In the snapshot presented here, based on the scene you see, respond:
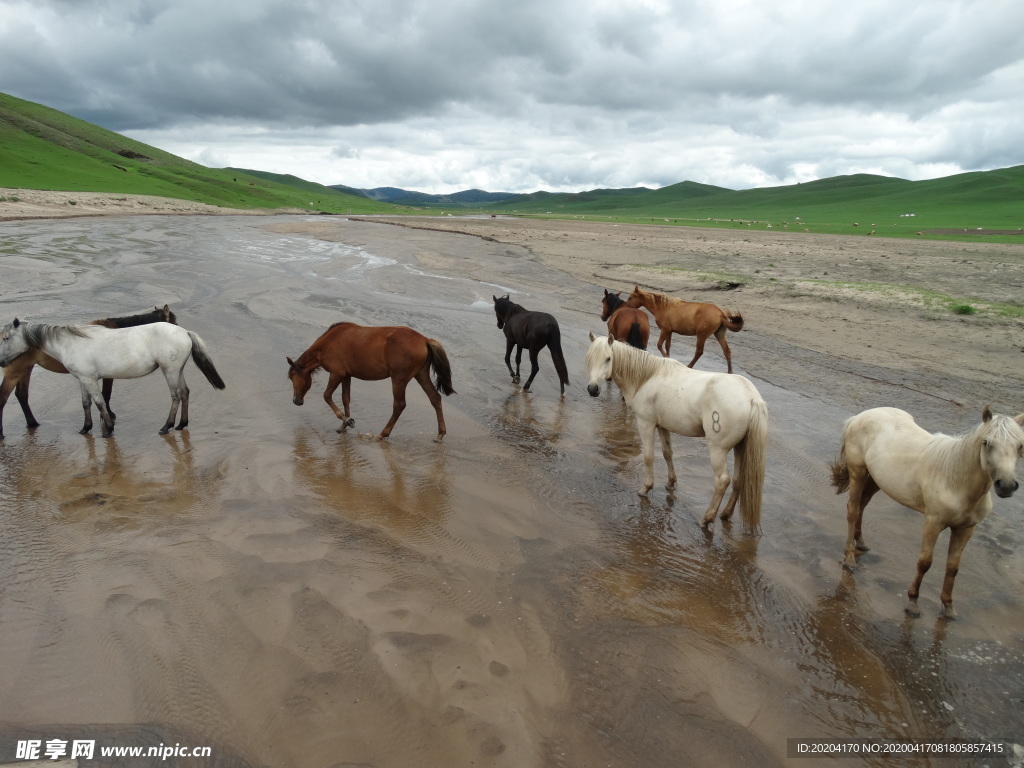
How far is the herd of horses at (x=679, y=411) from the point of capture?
183 inches

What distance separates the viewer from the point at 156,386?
391 inches

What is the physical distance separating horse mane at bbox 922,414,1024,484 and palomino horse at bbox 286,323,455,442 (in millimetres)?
5810

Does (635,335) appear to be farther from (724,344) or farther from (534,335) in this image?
(724,344)

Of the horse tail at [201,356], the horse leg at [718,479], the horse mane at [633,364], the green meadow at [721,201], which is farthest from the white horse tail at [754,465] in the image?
the green meadow at [721,201]

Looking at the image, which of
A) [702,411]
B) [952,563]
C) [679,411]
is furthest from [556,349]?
[952,563]

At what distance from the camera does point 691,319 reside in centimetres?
1235

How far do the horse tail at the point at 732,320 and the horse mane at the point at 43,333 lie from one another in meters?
11.6

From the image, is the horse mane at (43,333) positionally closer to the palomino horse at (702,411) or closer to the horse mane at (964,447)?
the palomino horse at (702,411)

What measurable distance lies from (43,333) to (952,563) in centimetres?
1109

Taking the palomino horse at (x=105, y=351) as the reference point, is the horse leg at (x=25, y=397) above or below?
below

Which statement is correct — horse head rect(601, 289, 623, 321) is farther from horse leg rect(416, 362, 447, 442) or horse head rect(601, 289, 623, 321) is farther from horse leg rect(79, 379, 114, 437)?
horse leg rect(79, 379, 114, 437)

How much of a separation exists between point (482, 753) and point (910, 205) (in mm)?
107314

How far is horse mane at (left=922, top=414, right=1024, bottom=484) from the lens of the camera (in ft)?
13.8

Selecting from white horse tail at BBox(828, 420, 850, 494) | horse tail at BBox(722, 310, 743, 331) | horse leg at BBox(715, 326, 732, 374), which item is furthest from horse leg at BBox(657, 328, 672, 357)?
white horse tail at BBox(828, 420, 850, 494)
